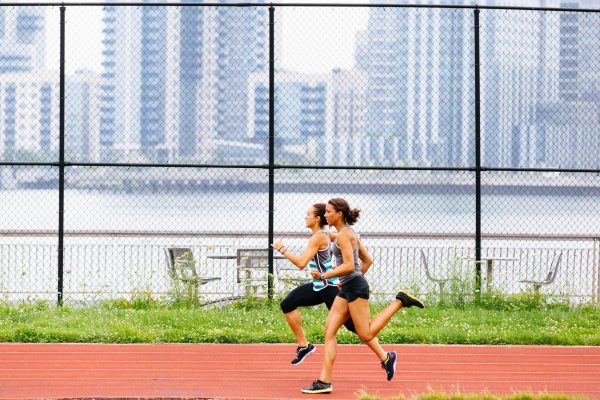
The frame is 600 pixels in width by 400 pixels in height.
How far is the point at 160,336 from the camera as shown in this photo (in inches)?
434

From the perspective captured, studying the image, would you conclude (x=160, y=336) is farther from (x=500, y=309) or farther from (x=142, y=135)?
(x=142, y=135)

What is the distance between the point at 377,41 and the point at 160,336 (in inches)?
1612

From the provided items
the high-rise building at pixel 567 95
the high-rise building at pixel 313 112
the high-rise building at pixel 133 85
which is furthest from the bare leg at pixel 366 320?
the high-rise building at pixel 133 85

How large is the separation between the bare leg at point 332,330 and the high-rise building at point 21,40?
51445 millimetres

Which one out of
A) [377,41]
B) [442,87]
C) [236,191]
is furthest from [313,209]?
[442,87]

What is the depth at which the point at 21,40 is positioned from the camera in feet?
207

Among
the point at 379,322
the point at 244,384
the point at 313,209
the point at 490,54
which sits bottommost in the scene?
the point at 244,384

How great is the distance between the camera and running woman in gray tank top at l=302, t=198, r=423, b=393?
817 cm

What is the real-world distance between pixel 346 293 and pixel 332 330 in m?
0.31

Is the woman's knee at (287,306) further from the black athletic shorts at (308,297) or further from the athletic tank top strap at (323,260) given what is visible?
the athletic tank top strap at (323,260)

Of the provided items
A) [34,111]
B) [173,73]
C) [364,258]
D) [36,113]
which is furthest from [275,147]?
[364,258]

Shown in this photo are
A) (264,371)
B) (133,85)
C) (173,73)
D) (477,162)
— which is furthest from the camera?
(133,85)

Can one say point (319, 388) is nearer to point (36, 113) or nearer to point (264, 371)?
point (264, 371)

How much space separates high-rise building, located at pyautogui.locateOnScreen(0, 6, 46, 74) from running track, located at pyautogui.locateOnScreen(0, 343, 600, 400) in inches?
1944
